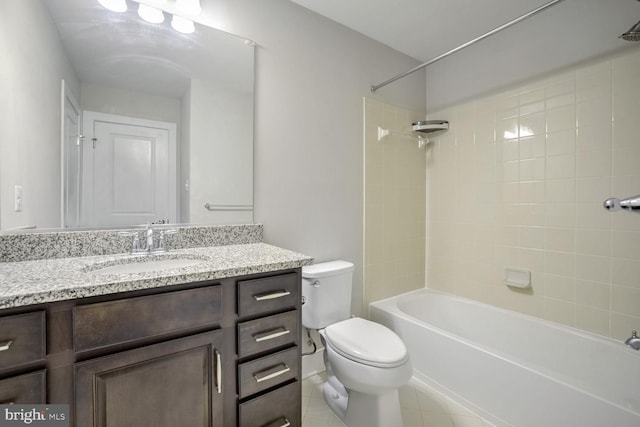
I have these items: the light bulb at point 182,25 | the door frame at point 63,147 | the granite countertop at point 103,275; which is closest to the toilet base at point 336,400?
the granite countertop at point 103,275

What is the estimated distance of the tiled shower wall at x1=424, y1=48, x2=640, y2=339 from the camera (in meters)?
1.55

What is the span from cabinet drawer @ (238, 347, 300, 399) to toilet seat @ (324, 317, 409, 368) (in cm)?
34

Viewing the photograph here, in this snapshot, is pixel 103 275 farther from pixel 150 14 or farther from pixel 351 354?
pixel 150 14

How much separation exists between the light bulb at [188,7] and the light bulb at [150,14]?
0.10 m

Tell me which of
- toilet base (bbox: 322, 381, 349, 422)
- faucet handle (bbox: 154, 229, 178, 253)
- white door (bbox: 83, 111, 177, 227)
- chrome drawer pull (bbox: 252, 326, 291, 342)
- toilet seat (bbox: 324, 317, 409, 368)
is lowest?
toilet base (bbox: 322, 381, 349, 422)

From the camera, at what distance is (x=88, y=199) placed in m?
1.25

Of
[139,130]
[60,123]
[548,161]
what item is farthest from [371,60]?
[60,123]

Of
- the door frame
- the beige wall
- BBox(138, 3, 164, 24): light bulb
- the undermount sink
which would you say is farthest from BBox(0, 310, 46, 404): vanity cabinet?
BBox(138, 3, 164, 24): light bulb

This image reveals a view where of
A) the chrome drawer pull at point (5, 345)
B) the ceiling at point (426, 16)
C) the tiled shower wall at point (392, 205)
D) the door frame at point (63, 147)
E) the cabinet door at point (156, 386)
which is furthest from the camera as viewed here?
the tiled shower wall at point (392, 205)

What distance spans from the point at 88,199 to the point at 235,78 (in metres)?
0.96

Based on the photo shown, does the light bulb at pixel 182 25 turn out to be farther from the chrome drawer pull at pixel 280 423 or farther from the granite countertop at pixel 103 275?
the chrome drawer pull at pixel 280 423

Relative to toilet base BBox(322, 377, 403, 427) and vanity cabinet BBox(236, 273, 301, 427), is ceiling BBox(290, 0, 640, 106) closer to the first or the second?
vanity cabinet BBox(236, 273, 301, 427)

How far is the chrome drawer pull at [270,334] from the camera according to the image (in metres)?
1.04

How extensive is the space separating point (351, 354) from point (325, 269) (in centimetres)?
50
